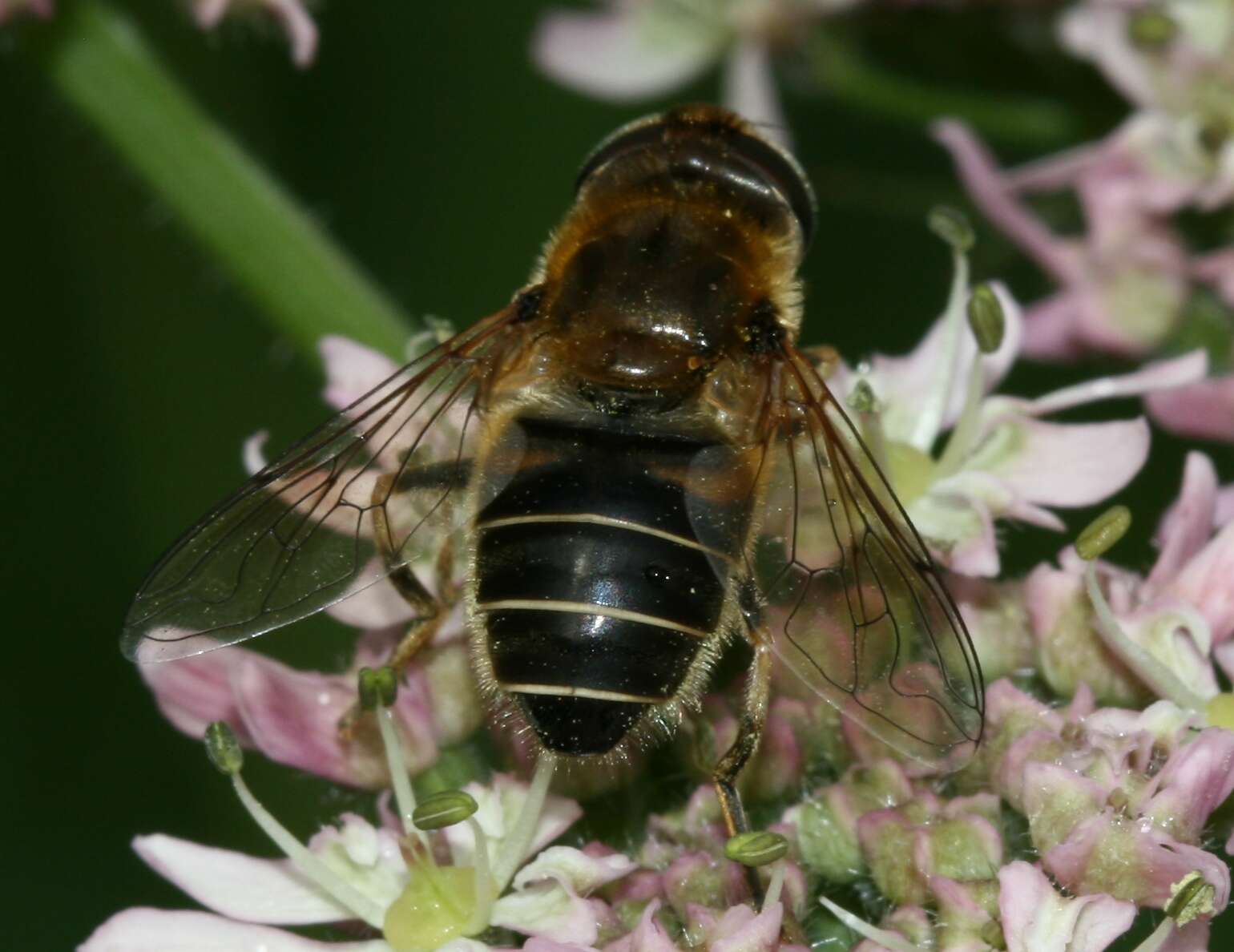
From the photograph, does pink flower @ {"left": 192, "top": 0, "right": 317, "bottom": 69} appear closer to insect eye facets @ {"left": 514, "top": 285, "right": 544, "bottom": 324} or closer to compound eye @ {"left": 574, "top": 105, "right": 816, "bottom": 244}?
compound eye @ {"left": 574, "top": 105, "right": 816, "bottom": 244}

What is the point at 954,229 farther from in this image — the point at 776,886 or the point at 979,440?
the point at 776,886

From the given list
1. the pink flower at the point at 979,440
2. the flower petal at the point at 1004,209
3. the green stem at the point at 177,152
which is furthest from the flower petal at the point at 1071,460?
the green stem at the point at 177,152

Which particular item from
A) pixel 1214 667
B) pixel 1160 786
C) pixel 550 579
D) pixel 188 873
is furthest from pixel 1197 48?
pixel 188 873

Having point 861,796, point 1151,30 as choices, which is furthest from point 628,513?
point 1151,30

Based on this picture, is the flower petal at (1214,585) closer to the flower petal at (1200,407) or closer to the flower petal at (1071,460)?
the flower petal at (1071,460)

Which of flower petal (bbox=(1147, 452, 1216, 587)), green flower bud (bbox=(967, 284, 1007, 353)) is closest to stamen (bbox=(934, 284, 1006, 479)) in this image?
green flower bud (bbox=(967, 284, 1007, 353))

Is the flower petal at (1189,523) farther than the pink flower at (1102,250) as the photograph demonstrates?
No
